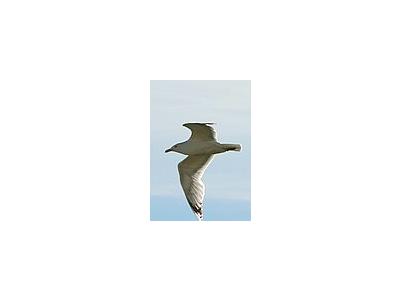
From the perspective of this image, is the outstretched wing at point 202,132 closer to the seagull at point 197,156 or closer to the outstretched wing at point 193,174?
the seagull at point 197,156

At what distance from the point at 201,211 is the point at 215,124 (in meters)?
0.44

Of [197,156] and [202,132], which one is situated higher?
[202,132]

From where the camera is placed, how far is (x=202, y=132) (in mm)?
4844

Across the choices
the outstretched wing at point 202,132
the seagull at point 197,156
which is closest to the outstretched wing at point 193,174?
the seagull at point 197,156

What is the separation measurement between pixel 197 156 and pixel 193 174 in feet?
0.31

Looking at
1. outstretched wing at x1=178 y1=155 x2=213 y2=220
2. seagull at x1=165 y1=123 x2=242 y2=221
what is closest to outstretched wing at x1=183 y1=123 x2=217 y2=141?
seagull at x1=165 y1=123 x2=242 y2=221

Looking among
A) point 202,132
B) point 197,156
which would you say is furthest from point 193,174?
point 202,132

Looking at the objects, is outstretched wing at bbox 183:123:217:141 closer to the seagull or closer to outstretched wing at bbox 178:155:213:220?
the seagull

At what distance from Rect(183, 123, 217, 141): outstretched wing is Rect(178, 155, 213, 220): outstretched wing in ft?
0.43

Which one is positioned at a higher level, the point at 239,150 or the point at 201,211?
the point at 239,150

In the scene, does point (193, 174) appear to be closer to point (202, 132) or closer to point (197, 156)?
point (197, 156)

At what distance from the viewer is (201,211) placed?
485 centimetres

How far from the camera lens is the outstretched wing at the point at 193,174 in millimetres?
4949

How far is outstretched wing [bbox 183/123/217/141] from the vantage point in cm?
481
